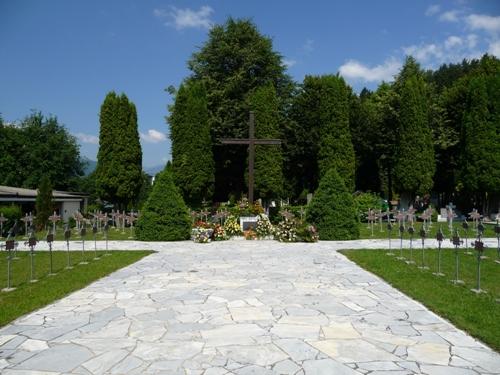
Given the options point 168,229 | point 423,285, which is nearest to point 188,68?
point 168,229

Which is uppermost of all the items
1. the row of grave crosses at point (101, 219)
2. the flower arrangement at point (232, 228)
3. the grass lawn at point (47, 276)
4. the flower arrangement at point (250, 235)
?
the row of grave crosses at point (101, 219)

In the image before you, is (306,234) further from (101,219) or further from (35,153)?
(35,153)

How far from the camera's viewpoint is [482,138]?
91.7 feet

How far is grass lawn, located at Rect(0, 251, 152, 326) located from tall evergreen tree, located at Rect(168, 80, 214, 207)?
15572 mm

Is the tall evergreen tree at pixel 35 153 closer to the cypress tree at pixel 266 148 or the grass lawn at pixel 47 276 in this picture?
the cypress tree at pixel 266 148

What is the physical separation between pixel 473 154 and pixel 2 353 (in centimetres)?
2891

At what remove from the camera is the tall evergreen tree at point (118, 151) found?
27.9 metres

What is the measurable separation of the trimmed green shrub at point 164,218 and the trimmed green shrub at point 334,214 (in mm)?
5030

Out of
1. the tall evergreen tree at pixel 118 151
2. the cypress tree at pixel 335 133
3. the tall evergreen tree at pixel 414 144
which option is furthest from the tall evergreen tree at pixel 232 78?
the tall evergreen tree at pixel 414 144

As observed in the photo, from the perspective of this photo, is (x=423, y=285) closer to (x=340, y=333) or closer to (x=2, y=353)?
(x=340, y=333)

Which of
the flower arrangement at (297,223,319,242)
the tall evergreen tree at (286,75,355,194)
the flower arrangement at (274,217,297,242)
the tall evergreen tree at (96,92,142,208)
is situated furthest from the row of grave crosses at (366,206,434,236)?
the tall evergreen tree at (96,92,142,208)

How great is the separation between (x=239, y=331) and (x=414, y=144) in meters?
27.9

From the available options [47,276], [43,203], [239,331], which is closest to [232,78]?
[43,203]

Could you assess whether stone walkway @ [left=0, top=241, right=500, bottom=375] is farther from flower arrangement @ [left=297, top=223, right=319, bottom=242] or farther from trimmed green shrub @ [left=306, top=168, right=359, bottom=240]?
trimmed green shrub @ [left=306, top=168, right=359, bottom=240]
